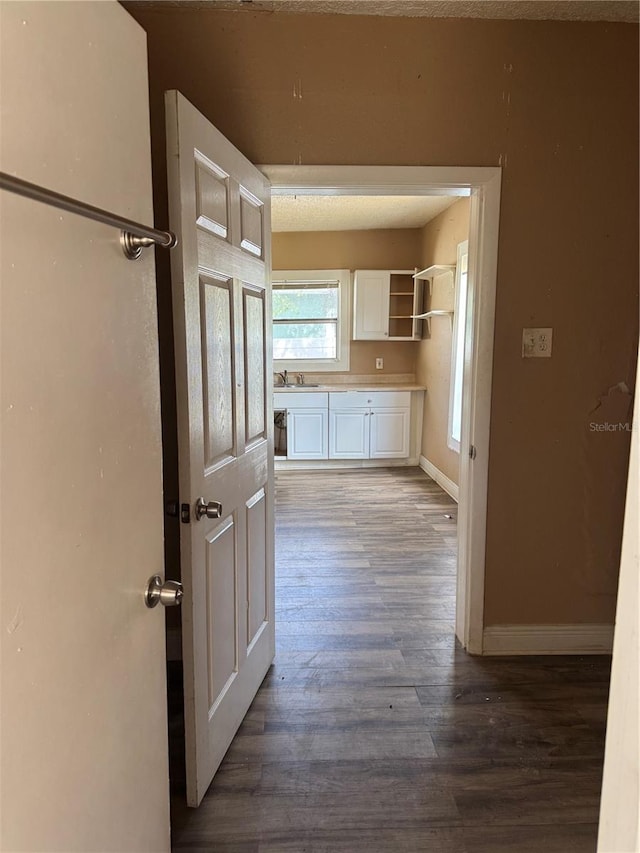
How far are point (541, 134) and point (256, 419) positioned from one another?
1619 millimetres

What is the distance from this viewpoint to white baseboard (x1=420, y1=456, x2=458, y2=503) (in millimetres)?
4664

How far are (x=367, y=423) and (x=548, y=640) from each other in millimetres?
3397

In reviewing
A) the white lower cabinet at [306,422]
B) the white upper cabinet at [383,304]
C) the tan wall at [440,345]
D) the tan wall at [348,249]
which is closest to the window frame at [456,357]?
the tan wall at [440,345]

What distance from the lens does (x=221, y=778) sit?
1664 millimetres

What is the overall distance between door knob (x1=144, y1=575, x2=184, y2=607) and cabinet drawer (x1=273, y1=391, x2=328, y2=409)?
4.48m

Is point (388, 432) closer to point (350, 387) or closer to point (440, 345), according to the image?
point (350, 387)

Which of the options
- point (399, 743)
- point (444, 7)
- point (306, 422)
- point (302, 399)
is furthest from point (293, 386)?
point (399, 743)

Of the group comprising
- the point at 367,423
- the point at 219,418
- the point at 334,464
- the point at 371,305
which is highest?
the point at 371,305

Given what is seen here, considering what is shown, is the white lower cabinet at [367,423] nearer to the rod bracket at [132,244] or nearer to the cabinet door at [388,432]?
the cabinet door at [388,432]

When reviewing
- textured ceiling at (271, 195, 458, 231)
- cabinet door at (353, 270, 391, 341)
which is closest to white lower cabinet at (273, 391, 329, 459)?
cabinet door at (353, 270, 391, 341)

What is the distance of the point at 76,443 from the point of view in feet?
2.41

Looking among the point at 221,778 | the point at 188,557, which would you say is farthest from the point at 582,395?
the point at 221,778

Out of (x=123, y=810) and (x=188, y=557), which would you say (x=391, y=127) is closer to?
(x=188, y=557)

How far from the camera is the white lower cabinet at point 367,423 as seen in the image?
18.1ft
